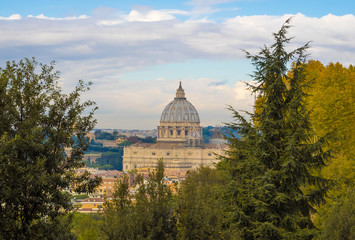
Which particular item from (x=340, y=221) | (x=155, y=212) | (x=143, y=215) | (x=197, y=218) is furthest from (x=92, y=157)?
(x=197, y=218)

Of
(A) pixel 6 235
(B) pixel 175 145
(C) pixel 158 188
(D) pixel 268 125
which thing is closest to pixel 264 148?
(D) pixel 268 125

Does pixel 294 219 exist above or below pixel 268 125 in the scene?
below

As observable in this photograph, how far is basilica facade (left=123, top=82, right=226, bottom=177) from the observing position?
15850 cm

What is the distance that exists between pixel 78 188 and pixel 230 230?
4.09 m

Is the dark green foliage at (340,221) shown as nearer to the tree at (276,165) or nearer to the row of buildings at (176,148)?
the tree at (276,165)

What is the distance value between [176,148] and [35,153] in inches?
6005

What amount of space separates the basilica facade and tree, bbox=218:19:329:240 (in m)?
111

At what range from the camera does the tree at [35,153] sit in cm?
1229

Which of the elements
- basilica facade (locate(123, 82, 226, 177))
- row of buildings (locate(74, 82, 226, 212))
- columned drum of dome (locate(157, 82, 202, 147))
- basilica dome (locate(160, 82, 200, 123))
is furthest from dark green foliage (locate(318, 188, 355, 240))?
basilica dome (locate(160, 82, 200, 123))

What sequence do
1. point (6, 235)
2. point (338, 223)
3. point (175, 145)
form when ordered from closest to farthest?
point (6, 235) < point (338, 223) < point (175, 145)

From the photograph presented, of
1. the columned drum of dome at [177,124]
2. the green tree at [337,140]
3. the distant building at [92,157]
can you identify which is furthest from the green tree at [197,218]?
the distant building at [92,157]

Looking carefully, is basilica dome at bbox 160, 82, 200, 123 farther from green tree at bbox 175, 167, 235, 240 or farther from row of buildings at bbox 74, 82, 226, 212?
green tree at bbox 175, 167, 235, 240

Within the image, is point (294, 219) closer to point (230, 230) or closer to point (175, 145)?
point (230, 230)

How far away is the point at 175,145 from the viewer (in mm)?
178875
